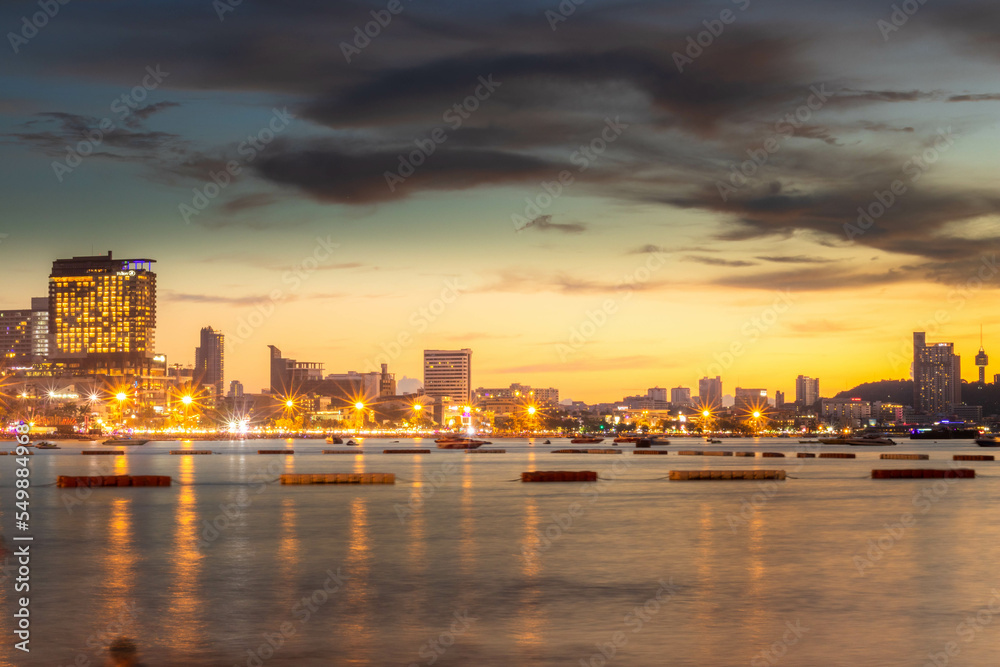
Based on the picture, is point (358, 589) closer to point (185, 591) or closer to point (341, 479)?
point (185, 591)

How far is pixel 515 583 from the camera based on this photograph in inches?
1391

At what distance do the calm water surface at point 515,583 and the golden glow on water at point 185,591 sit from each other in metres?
0.11

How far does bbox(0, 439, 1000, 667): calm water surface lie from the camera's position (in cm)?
2523

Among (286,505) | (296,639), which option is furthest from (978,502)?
(296,639)

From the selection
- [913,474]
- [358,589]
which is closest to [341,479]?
[913,474]

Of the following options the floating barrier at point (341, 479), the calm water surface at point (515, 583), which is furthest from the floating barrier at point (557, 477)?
the calm water surface at point (515, 583)

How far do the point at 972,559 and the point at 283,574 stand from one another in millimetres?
28008

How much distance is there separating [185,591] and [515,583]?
443 inches

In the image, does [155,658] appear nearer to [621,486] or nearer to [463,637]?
[463,637]

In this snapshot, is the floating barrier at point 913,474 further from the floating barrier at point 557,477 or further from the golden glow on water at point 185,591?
the golden glow on water at point 185,591

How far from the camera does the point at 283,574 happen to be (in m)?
37.3

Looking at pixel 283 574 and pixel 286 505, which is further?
pixel 286 505

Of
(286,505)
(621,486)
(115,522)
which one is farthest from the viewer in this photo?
(621,486)

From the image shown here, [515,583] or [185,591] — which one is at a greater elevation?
[185,591]
